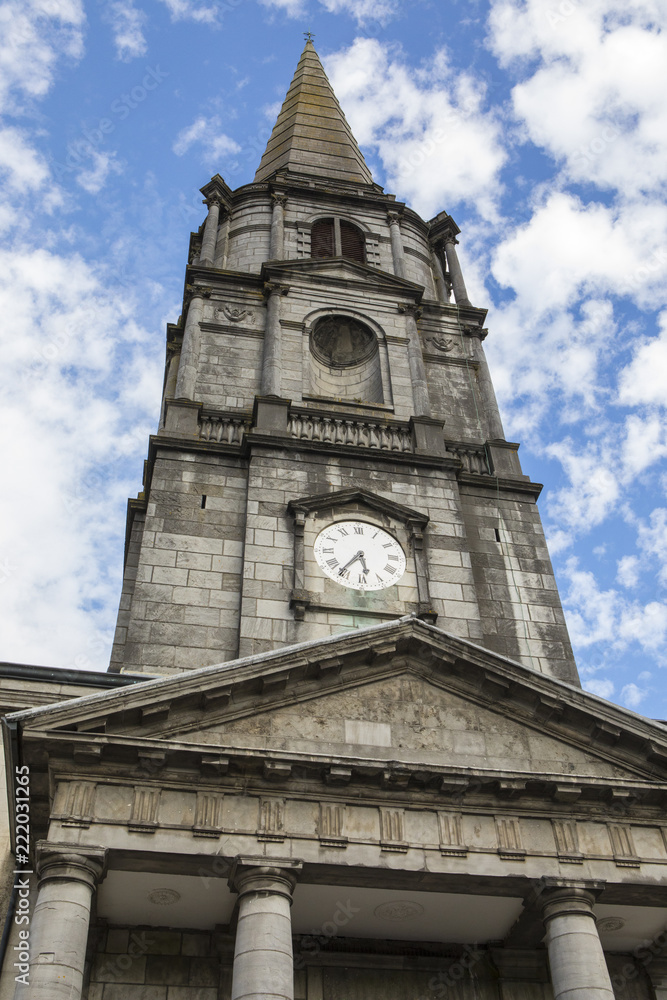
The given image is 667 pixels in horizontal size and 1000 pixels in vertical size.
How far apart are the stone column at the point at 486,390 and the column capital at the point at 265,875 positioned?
47.7 ft

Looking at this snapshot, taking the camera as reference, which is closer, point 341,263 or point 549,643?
point 549,643

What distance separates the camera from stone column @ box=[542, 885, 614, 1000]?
37.9ft

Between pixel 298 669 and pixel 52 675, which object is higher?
pixel 52 675

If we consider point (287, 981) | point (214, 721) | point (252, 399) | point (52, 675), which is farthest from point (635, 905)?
point (252, 399)

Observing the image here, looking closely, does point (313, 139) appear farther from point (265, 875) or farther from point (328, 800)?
point (265, 875)

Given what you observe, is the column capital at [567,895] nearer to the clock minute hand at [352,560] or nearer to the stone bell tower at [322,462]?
the stone bell tower at [322,462]

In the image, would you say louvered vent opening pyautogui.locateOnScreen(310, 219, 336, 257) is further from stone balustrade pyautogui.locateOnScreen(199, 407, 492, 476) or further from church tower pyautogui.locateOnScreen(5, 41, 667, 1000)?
church tower pyautogui.locateOnScreen(5, 41, 667, 1000)

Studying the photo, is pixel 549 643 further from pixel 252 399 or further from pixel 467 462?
pixel 252 399

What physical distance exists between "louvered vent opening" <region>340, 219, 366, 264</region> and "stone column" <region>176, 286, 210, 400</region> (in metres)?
5.64

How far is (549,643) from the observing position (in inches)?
772

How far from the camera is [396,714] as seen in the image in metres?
13.9

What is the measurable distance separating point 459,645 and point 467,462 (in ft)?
32.5

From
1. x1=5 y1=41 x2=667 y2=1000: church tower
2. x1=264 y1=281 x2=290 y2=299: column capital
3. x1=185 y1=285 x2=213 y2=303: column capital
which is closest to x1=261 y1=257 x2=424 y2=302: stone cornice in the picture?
x1=264 y1=281 x2=290 y2=299: column capital

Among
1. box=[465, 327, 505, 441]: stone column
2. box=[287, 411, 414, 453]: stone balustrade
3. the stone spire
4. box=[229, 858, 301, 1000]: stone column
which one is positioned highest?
the stone spire
